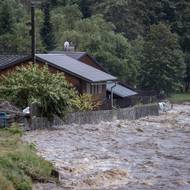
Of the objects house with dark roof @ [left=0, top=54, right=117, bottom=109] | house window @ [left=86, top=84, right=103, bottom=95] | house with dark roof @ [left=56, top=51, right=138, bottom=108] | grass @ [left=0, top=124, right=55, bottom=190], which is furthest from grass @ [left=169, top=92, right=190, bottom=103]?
grass @ [left=0, top=124, right=55, bottom=190]

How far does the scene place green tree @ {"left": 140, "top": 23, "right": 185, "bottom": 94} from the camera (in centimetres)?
8606

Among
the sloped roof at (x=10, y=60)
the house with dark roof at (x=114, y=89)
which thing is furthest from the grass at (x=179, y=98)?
the sloped roof at (x=10, y=60)

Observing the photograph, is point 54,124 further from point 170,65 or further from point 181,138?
point 170,65

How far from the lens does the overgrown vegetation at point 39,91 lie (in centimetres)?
3947

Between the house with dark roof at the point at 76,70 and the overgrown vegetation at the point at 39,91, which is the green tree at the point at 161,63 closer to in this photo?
the house with dark roof at the point at 76,70

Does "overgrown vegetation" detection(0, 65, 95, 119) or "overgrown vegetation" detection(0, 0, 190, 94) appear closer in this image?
"overgrown vegetation" detection(0, 65, 95, 119)

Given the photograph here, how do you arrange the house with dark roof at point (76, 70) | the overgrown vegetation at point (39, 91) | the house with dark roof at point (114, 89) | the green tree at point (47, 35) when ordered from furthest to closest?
1. the green tree at point (47, 35)
2. the house with dark roof at point (114, 89)
3. the house with dark roof at point (76, 70)
4. the overgrown vegetation at point (39, 91)

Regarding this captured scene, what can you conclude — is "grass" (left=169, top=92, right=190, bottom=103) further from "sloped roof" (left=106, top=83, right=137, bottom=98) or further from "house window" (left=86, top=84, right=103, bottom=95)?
"house window" (left=86, top=84, right=103, bottom=95)

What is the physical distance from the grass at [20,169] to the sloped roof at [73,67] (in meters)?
26.8

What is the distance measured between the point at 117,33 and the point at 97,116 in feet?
151

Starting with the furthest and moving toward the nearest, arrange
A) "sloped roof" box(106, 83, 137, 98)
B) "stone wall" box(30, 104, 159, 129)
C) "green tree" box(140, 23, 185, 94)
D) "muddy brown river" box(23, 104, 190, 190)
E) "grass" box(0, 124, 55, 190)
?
"green tree" box(140, 23, 185, 94) → "sloped roof" box(106, 83, 137, 98) → "stone wall" box(30, 104, 159, 129) → "muddy brown river" box(23, 104, 190, 190) → "grass" box(0, 124, 55, 190)

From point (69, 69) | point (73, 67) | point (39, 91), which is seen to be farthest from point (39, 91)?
point (73, 67)

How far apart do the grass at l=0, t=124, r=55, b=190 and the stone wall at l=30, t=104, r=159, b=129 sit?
48.4ft

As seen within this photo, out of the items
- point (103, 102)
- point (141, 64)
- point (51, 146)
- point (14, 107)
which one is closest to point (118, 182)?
point (51, 146)
